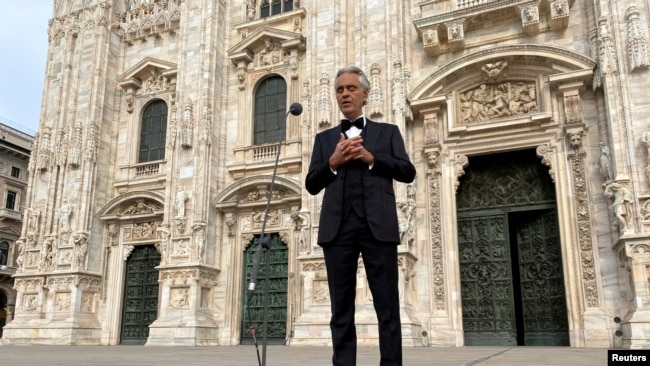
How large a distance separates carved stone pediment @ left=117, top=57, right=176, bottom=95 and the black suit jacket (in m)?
17.0

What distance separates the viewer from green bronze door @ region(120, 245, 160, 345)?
17.5 metres

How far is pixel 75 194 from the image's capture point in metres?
18.3

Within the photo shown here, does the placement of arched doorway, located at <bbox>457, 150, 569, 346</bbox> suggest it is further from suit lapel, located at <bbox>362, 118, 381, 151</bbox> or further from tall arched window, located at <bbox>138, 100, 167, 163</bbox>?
suit lapel, located at <bbox>362, 118, 381, 151</bbox>

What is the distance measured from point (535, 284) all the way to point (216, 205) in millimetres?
9111

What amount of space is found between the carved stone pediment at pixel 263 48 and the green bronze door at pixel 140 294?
22.3 ft

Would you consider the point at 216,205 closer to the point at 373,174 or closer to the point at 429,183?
the point at 429,183

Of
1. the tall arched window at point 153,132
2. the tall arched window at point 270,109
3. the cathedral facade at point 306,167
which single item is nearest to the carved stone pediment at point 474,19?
the cathedral facade at point 306,167

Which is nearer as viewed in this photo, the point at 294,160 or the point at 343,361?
the point at 343,361

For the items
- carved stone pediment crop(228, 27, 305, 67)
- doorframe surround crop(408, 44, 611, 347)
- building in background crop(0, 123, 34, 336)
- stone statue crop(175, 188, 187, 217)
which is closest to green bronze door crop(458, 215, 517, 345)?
doorframe surround crop(408, 44, 611, 347)

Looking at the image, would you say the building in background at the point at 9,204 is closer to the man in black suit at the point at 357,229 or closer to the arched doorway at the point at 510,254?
the arched doorway at the point at 510,254

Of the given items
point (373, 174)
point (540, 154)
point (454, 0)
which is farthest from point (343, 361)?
point (454, 0)

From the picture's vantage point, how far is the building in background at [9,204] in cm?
3703

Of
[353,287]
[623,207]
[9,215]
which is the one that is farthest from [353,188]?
[9,215]

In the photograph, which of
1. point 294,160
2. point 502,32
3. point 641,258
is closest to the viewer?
point 641,258
